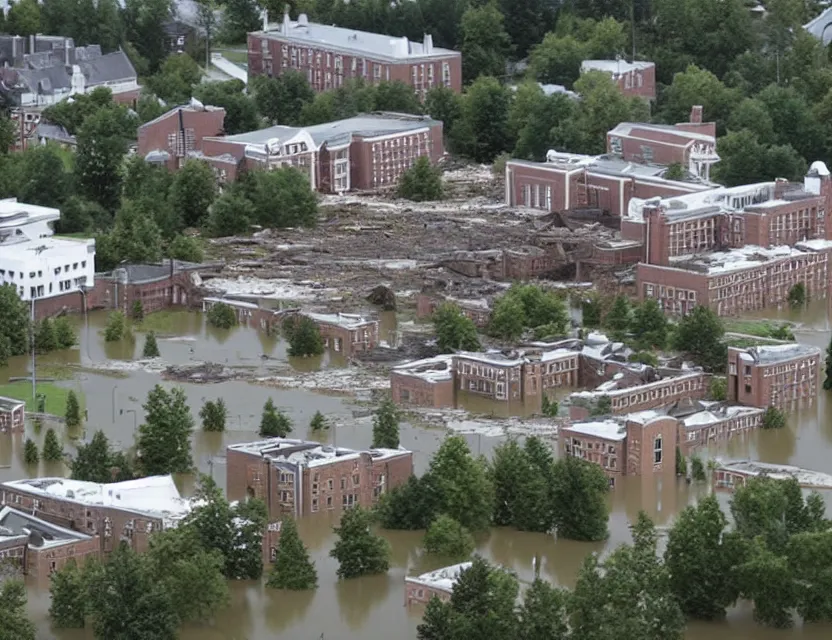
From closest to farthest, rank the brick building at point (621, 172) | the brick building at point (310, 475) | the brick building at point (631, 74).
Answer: the brick building at point (310, 475), the brick building at point (621, 172), the brick building at point (631, 74)

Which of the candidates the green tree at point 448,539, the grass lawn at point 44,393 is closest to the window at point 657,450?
the green tree at point 448,539

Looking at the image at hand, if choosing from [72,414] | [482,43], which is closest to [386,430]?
[72,414]

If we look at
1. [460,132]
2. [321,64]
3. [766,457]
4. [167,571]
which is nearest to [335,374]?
[766,457]

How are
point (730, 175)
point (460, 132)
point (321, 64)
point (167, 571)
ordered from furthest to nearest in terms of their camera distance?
point (321, 64), point (460, 132), point (730, 175), point (167, 571)

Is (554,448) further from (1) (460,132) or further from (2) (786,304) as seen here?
(1) (460,132)

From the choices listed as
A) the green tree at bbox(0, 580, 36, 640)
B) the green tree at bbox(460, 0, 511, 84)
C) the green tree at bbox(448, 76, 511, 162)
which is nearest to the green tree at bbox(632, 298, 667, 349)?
the green tree at bbox(0, 580, 36, 640)

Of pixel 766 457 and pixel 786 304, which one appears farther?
pixel 786 304

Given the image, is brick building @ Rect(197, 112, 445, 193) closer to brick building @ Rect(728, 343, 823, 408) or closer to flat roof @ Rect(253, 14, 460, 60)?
flat roof @ Rect(253, 14, 460, 60)

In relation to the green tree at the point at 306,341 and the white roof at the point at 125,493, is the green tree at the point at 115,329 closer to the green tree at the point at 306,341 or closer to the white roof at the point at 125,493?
the green tree at the point at 306,341
